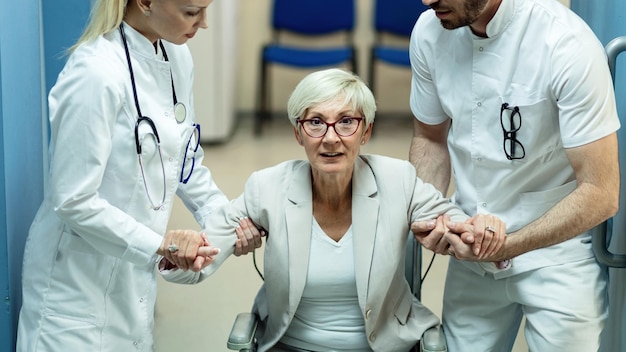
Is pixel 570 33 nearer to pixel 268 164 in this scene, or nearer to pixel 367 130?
pixel 367 130

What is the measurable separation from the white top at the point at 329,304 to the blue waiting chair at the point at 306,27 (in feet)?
16.4

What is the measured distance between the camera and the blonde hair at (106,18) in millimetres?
2346

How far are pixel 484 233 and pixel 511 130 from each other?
298 mm

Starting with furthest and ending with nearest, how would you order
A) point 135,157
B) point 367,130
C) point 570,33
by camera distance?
point 367,130 < point 570,33 < point 135,157

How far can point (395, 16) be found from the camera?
7797 mm

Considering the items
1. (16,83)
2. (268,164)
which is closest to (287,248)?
(16,83)

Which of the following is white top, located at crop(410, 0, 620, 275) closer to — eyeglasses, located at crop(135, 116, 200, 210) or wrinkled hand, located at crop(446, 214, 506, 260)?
wrinkled hand, located at crop(446, 214, 506, 260)

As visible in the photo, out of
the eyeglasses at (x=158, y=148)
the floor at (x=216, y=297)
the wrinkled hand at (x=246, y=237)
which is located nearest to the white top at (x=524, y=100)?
the wrinkled hand at (x=246, y=237)

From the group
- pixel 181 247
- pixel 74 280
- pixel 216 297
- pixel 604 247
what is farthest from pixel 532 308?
pixel 216 297

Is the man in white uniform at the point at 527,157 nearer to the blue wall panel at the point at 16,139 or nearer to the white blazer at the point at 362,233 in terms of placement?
the white blazer at the point at 362,233

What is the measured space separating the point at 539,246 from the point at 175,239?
0.96 metres

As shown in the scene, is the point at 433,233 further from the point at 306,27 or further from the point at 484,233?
the point at 306,27

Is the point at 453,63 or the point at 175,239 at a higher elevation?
the point at 453,63

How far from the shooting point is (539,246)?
8.50 ft
